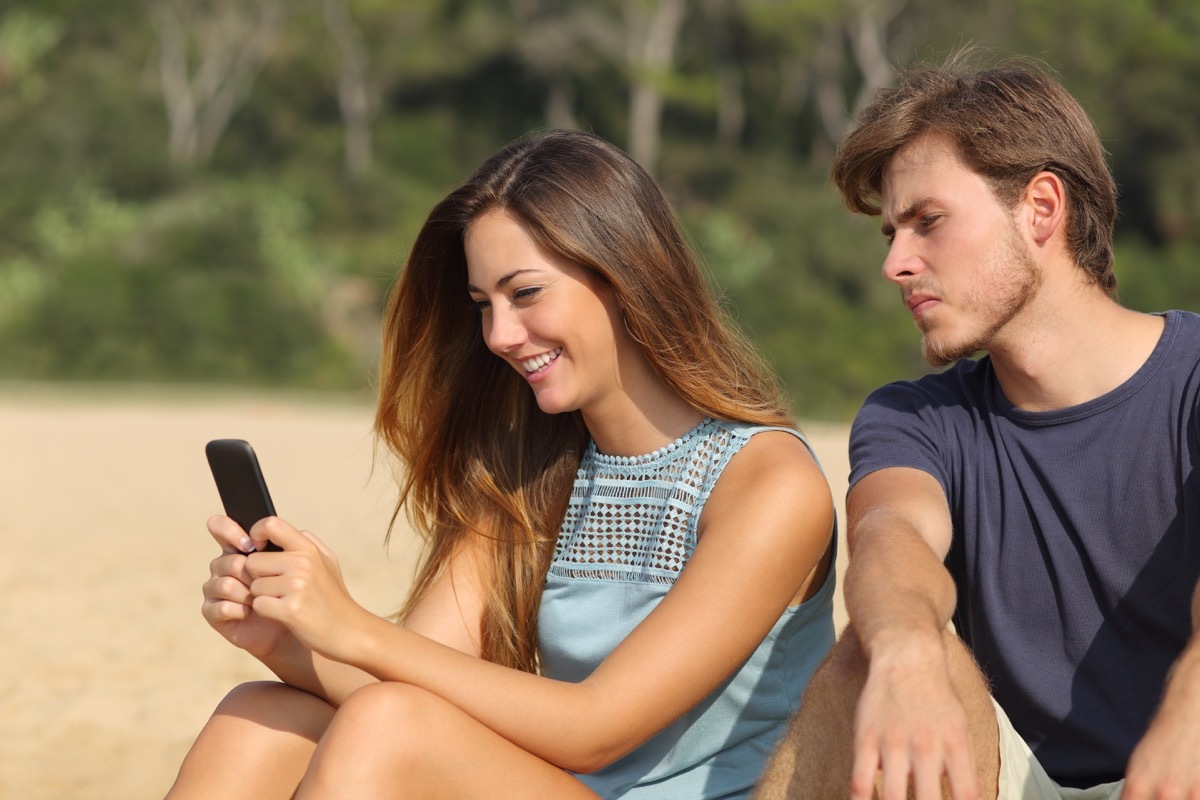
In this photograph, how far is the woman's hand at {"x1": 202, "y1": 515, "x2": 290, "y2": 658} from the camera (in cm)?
269

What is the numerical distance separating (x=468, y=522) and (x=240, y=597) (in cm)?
68

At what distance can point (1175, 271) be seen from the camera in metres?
26.4

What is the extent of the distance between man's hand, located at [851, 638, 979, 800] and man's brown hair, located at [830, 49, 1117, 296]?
1079 millimetres

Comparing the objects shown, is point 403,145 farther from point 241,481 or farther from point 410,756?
point 410,756

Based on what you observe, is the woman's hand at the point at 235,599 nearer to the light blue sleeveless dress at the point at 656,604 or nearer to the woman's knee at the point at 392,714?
the woman's knee at the point at 392,714

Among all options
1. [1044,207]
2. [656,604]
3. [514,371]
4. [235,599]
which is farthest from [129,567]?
[1044,207]

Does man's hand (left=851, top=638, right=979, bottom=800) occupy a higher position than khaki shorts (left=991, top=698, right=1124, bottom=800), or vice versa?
man's hand (left=851, top=638, right=979, bottom=800)

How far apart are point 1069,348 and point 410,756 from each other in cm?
140

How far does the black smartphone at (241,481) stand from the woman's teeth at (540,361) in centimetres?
58

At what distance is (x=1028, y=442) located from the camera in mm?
2826

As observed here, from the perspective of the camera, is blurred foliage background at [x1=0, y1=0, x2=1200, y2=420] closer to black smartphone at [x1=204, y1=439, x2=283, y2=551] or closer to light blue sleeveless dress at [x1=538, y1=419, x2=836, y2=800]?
light blue sleeveless dress at [x1=538, y1=419, x2=836, y2=800]

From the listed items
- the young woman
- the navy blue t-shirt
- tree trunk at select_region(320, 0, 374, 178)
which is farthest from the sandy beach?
A: tree trunk at select_region(320, 0, 374, 178)

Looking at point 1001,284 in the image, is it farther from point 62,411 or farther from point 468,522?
point 62,411

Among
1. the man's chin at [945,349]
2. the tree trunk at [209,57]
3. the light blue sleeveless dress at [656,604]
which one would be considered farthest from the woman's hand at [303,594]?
the tree trunk at [209,57]
